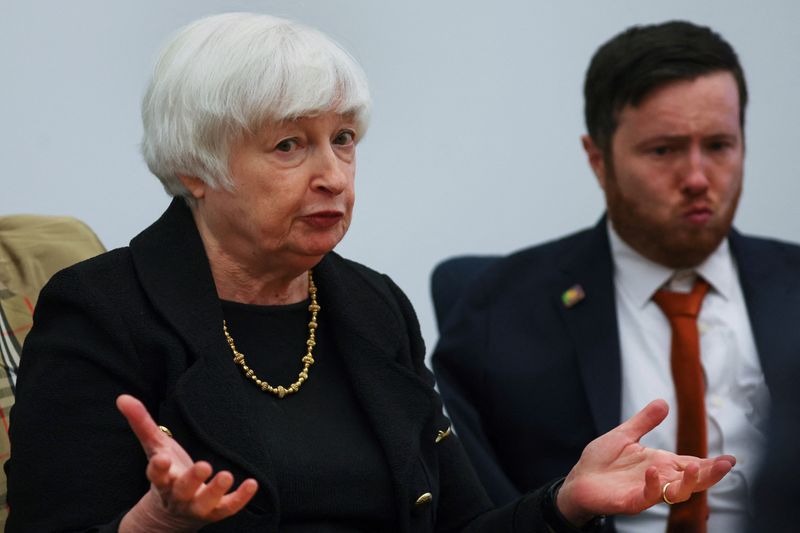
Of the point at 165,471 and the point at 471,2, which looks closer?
the point at 165,471

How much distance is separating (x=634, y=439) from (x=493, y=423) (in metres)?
0.89

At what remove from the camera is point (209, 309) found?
1.90 meters

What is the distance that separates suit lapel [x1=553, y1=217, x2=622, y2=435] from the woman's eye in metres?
0.92

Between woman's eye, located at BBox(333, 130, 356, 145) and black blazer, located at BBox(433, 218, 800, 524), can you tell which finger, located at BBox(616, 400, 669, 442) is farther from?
black blazer, located at BBox(433, 218, 800, 524)

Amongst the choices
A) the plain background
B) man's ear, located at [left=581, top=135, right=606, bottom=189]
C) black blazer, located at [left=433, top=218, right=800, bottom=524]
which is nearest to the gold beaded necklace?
black blazer, located at [left=433, top=218, right=800, bottom=524]

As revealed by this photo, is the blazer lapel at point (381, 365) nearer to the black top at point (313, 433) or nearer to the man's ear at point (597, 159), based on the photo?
the black top at point (313, 433)

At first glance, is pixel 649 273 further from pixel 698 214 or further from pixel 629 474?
pixel 629 474

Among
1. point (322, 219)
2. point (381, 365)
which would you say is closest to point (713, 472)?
point (381, 365)

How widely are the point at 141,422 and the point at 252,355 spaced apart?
1.44 ft

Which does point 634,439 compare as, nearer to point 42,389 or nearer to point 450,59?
point 42,389

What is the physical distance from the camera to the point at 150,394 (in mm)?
1842

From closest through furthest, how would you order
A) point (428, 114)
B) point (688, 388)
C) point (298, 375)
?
point (298, 375) < point (688, 388) < point (428, 114)

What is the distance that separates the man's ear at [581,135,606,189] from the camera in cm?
296

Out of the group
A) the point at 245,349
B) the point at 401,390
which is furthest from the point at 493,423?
the point at 245,349
